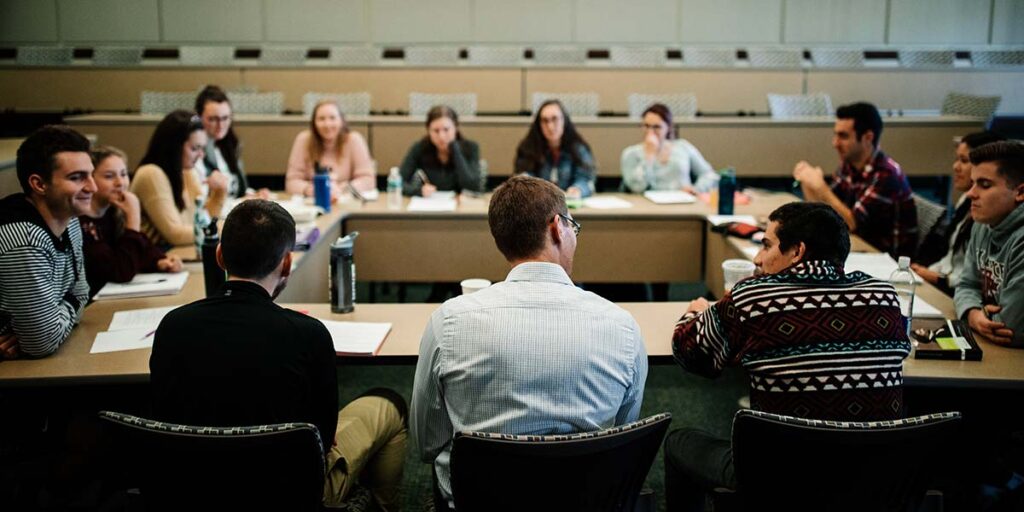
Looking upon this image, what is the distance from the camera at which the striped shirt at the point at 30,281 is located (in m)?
2.10

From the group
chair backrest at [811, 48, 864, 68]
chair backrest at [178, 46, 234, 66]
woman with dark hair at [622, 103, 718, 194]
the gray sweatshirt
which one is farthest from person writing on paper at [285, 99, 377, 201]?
chair backrest at [811, 48, 864, 68]

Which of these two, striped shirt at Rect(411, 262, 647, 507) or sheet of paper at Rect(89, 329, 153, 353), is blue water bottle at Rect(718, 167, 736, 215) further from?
sheet of paper at Rect(89, 329, 153, 353)

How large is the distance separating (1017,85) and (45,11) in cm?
1054

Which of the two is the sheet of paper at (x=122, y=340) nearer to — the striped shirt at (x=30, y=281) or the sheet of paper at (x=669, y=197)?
the striped shirt at (x=30, y=281)

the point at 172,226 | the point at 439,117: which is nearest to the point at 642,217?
the point at 439,117

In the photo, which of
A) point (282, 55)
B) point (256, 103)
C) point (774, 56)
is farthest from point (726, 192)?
point (282, 55)

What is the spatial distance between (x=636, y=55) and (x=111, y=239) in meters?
7.69

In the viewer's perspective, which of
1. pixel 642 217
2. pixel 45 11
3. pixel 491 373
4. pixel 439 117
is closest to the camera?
pixel 491 373

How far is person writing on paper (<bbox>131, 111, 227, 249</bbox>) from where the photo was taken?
3.43 metres

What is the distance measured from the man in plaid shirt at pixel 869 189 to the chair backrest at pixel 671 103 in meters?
4.11

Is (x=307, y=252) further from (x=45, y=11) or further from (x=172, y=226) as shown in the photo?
(x=45, y=11)

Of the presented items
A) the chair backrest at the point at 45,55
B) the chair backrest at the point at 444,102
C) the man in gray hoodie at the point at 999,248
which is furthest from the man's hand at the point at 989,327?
the chair backrest at the point at 45,55

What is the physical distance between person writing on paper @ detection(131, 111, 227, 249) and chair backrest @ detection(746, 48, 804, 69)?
24.2 feet

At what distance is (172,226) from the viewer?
342 cm
